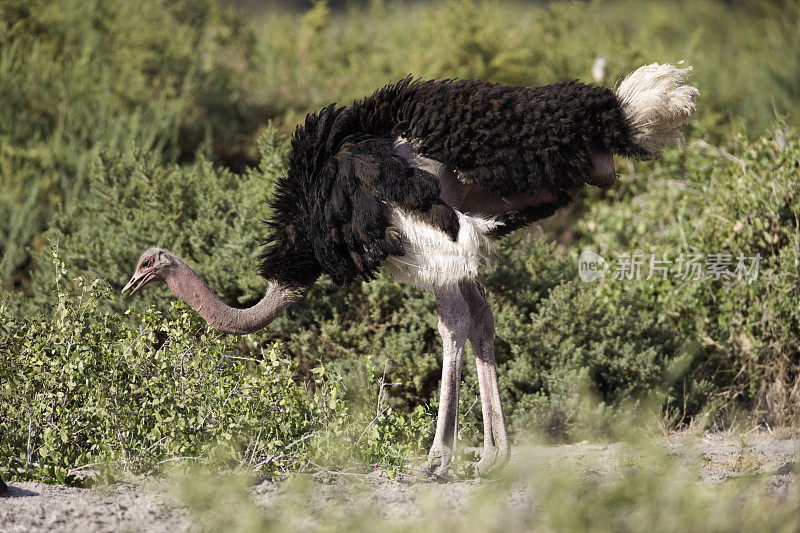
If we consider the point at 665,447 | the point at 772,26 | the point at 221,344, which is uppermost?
the point at 772,26

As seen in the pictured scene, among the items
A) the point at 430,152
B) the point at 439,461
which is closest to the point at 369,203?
the point at 430,152

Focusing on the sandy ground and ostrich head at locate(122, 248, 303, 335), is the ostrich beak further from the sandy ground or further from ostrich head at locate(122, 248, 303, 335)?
the sandy ground

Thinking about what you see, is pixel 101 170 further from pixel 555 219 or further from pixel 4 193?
pixel 555 219

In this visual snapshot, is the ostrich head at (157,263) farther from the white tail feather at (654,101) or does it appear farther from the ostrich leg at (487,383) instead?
the white tail feather at (654,101)

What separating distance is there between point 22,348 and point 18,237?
2.83 m

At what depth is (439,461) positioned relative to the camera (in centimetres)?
424

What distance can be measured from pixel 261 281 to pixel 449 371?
59.4 inches

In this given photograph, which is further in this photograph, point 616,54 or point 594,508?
point 616,54

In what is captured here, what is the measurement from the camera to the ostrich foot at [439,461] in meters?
4.21

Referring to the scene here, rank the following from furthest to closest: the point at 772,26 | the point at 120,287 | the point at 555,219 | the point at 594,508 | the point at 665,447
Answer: the point at 772,26 < the point at 555,219 < the point at 120,287 < the point at 665,447 < the point at 594,508

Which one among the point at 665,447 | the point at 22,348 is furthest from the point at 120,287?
the point at 665,447

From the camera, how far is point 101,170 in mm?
6141

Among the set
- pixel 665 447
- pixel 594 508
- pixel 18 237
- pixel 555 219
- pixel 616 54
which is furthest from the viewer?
pixel 616 54

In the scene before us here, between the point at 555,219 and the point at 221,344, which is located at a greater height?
the point at 555,219
